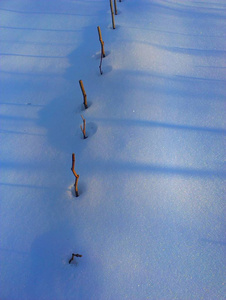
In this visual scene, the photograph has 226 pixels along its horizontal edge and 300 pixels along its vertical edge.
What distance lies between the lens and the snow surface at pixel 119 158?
89cm

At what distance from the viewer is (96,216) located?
1.00 metres

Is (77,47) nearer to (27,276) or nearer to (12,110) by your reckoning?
(12,110)

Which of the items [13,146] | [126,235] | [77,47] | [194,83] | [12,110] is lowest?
[126,235]

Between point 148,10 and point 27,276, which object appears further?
point 148,10

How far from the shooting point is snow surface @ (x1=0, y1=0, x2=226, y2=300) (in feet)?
2.91

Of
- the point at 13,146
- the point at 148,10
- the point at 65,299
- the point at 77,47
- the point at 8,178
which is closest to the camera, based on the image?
the point at 65,299

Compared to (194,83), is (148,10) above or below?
above

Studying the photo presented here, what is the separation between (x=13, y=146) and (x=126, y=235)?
845 mm

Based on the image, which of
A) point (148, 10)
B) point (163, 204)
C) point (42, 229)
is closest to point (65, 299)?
point (42, 229)

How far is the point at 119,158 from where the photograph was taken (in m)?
1.14

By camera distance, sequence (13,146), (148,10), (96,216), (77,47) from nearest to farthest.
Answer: (96,216) → (13,146) → (77,47) → (148,10)

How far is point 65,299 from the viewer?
85cm

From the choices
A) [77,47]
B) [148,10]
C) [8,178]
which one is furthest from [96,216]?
[148,10]

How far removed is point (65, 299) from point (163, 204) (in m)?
0.57
